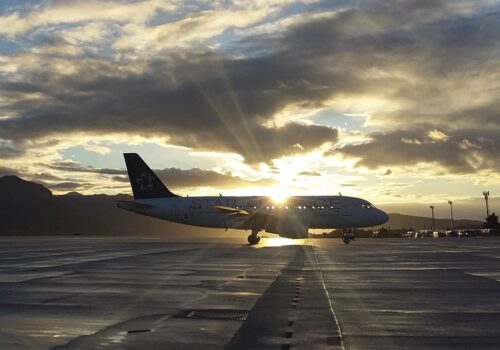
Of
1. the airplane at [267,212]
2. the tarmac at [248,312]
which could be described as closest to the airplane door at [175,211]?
the airplane at [267,212]

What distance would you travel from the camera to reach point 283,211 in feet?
204

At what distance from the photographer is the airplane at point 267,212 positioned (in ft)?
197

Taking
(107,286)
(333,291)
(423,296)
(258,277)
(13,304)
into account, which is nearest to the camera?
(13,304)

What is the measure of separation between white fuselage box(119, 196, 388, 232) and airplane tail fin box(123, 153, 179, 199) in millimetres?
4687

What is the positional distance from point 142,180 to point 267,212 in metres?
19.9

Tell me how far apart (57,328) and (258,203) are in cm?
5537

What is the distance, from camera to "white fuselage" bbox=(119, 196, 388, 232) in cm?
6206

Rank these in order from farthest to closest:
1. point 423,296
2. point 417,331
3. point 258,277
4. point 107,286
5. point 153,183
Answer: point 153,183, point 258,277, point 107,286, point 423,296, point 417,331

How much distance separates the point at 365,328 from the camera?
30.0 feet

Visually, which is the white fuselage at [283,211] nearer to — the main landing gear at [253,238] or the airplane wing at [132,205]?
the main landing gear at [253,238]

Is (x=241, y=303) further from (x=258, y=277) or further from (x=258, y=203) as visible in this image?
(x=258, y=203)

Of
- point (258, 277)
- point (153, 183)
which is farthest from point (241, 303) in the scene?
point (153, 183)

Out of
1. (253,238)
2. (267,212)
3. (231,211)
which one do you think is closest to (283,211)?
(267,212)

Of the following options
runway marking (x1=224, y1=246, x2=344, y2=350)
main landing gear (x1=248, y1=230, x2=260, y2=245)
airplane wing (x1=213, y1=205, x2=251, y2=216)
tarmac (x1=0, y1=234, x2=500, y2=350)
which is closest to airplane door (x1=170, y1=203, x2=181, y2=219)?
airplane wing (x1=213, y1=205, x2=251, y2=216)
